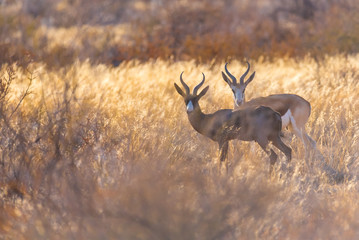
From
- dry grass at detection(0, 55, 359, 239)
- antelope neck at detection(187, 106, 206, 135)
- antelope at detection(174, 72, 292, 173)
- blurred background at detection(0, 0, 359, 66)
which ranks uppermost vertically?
blurred background at detection(0, 0, 359, 66)

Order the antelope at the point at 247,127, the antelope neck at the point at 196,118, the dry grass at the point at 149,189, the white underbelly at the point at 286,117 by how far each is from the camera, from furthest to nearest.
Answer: the white underbelly at the point at 286,117
the antelope neck at the point at 196,118
the antelope at the point at 247,127
the dry grass at the point at 149,189

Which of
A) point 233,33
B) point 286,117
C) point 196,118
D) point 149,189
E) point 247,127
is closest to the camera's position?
point 149,189

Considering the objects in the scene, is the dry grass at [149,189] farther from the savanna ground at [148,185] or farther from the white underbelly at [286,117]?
the white underbelly at [286,117]

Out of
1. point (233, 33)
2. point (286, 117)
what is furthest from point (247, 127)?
point (233, 33)

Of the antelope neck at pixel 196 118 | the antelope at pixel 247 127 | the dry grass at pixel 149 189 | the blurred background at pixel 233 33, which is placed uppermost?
the blurred background at pixel 233 33

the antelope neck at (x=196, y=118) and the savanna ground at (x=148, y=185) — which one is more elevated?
the antelope neck at (x=196, y=118)

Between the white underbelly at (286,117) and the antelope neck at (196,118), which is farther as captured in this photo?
the white underbelly at (286,117)

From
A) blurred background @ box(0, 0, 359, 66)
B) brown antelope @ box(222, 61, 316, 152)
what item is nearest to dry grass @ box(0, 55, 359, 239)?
brown antelope @ box(222, 61, 316, 152)

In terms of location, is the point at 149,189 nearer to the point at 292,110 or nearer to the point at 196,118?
the point at 196,118

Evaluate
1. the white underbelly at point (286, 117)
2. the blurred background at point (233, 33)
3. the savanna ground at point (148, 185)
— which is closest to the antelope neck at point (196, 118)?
the savanna ground at point (148, 185)

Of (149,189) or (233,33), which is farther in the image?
(233,33)

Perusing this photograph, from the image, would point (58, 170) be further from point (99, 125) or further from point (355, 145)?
point (355, 145)

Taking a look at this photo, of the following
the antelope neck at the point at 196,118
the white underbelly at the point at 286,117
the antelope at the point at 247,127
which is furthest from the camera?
the white underbelly at the point at 286,117

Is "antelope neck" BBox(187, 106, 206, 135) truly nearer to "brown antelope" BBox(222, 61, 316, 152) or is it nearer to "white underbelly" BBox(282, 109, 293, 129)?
"brown antelope" BBox(222, 61, 316, 152)
